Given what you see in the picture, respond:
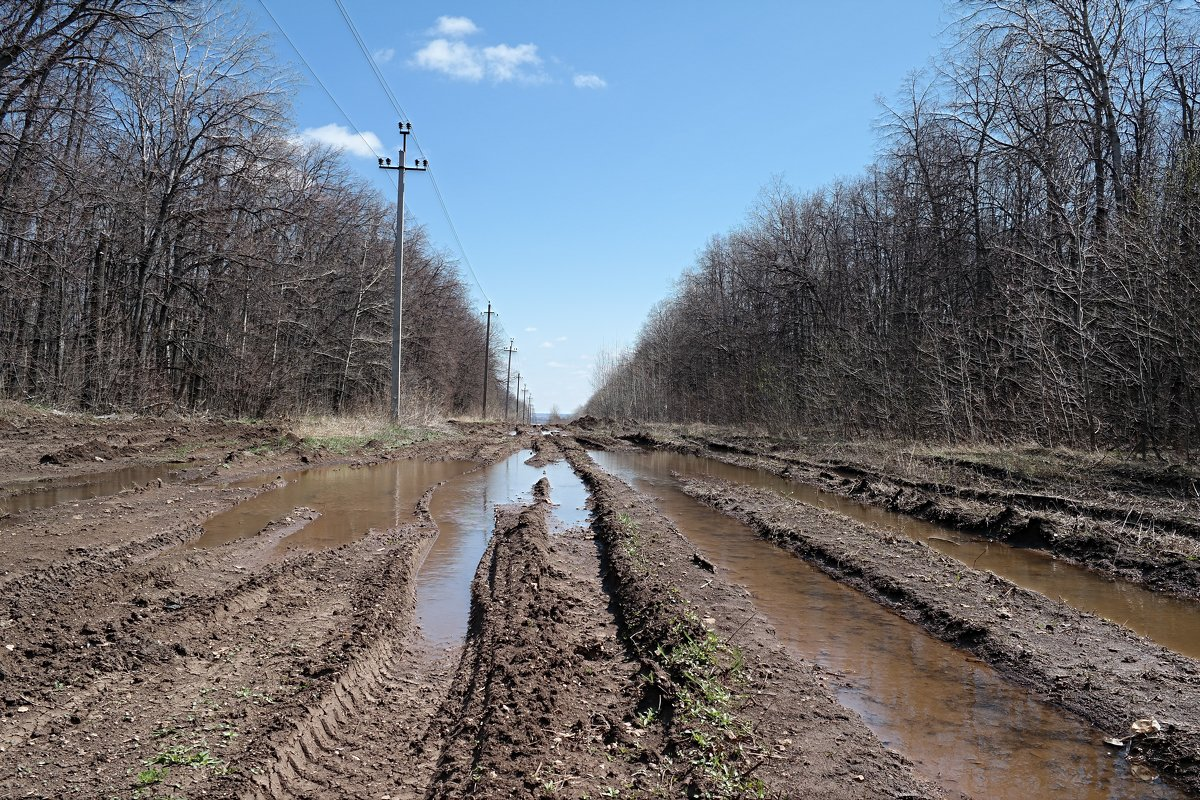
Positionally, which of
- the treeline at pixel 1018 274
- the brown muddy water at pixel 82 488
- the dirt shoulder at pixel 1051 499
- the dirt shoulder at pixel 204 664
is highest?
the treeline at pixel 1018 274

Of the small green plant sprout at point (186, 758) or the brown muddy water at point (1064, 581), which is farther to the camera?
the brown muddy water at point (1064, 581)

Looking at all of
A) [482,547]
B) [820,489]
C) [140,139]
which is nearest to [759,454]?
[820,489]

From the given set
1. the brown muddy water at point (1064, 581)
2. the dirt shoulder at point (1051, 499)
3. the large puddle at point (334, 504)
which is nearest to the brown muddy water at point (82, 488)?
the large puddle at point (334, 504)

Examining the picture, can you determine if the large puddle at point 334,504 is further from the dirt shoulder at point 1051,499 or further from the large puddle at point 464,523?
the dirt shoulder at point 1051,499

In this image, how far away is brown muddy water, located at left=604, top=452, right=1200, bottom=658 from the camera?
672 centimetres

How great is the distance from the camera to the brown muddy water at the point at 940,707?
3.99 meters

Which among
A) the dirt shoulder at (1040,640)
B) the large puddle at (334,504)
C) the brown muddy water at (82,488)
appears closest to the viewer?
the dirt shoulder at (1040,640)

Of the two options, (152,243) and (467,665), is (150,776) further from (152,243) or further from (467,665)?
(152,243)

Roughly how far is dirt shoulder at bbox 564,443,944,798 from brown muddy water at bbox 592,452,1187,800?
290 millimetres

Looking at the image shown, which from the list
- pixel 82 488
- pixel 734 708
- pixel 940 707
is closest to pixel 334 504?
pixel 82 488

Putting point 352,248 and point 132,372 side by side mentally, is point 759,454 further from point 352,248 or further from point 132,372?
point 352,248

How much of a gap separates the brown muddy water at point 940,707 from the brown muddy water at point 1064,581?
2144 millimetres

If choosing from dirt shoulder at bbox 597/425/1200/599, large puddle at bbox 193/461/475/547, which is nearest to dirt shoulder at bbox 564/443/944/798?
large puddle at bbox 193/461/475/547

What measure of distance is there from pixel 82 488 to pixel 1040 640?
1432 cm
